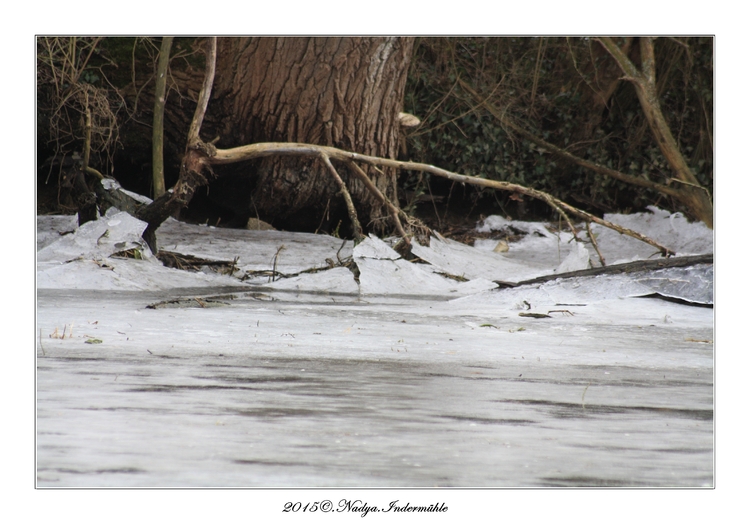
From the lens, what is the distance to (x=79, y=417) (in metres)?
1.50

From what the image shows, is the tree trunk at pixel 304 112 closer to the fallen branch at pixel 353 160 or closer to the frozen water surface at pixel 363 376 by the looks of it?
the fallen branch at pixel 353 160

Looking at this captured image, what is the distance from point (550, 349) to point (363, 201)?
6.86ft

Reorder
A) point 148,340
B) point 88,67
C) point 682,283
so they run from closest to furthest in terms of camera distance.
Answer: point 148,340, point 682,283, point 88,67

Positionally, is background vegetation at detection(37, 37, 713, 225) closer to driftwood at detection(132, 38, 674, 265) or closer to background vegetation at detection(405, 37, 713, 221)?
background vegetation at detection(405, 37, 713, 221)

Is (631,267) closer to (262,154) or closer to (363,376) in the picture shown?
(363,376)

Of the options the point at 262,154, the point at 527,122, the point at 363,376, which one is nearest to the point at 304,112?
the point at 262,154

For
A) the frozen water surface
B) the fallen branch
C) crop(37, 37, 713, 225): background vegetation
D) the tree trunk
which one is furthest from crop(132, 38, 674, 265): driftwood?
crop(37, 37, 713, 225): background vegetation

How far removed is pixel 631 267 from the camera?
9.65 ft

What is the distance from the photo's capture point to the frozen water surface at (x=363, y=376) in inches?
54.2

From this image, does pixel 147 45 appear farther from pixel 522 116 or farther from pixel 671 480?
pixel 671 480

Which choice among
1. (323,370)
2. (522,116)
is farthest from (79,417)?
(522,116)

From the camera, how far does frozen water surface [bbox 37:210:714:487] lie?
138 cm

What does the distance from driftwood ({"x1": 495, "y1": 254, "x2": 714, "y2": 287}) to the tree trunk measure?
1124 millimetres

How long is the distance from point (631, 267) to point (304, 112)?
6.28ft
